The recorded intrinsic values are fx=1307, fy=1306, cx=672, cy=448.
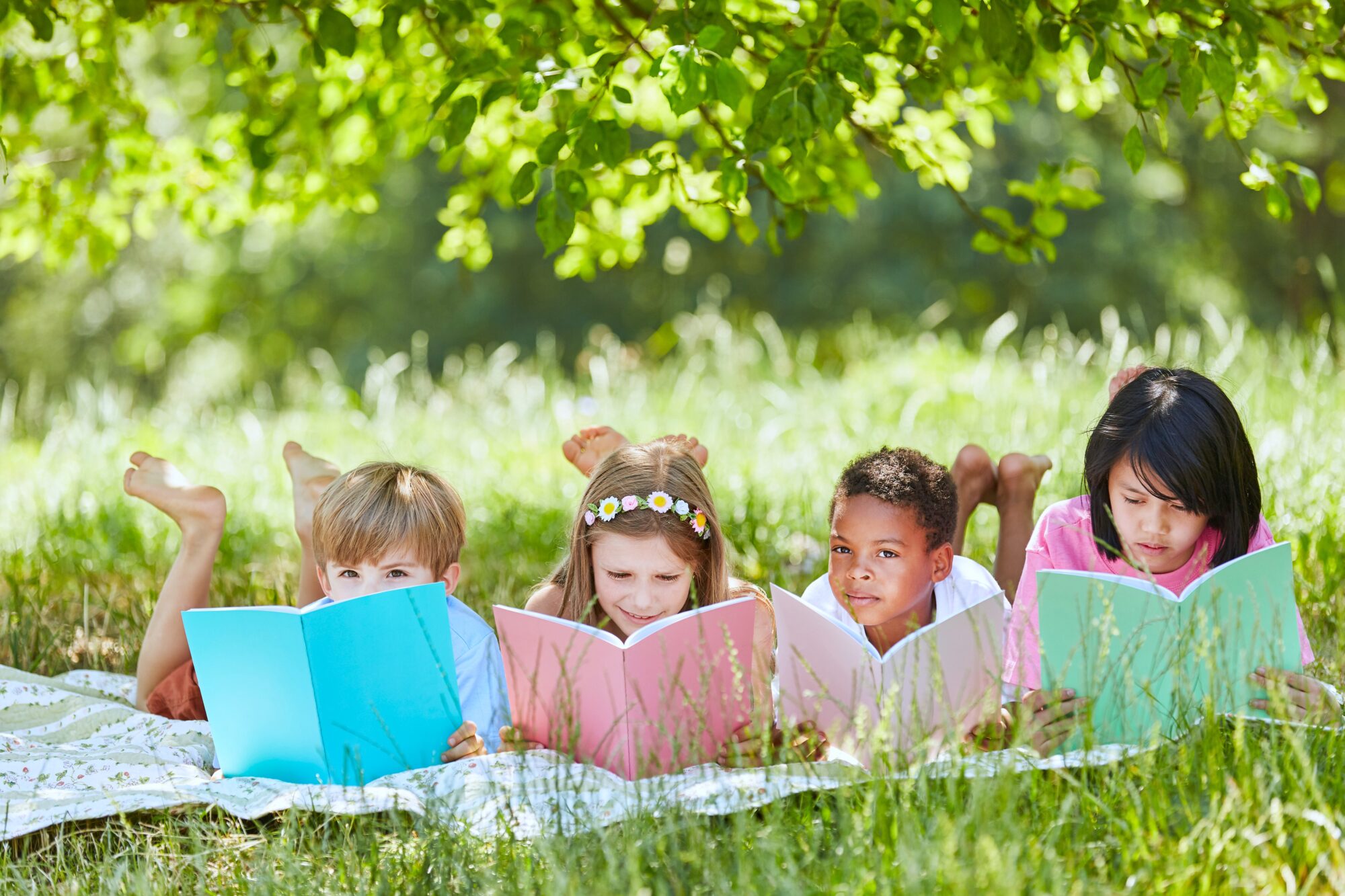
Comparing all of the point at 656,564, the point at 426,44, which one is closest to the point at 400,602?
the point at 656,564

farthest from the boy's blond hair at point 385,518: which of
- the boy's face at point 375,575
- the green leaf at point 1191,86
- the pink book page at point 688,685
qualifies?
the green leaf at point 1191,86

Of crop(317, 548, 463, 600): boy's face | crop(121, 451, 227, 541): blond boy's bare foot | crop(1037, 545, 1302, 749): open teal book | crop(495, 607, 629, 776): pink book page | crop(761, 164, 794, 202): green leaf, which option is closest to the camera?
crop(1037, 545, 1302, 749): open teal book

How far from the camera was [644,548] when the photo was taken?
9.93 feet

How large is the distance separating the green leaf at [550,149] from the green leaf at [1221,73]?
4.86 ft

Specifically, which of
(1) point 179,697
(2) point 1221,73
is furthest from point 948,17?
(1) point 179,697

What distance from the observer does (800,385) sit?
7.19m

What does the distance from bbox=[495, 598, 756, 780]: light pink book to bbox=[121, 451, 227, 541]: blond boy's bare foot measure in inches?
57.7

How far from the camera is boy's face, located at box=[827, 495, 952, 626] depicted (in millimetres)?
2996

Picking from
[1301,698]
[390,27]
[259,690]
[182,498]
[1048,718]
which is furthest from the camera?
[182,498]

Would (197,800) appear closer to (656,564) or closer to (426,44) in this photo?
(656,564)

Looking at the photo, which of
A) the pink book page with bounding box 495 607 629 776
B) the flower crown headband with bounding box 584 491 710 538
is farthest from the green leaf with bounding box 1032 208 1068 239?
the pink book page with bounding box 495 607 629 776

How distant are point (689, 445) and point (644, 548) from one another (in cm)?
63

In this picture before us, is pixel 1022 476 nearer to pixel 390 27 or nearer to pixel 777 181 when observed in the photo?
pixel 777 181

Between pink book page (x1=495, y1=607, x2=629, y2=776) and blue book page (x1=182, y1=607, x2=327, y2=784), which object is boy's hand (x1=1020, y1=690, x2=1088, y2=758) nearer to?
pink book page (x1=495, y1=607, x2=629, y2=776)
